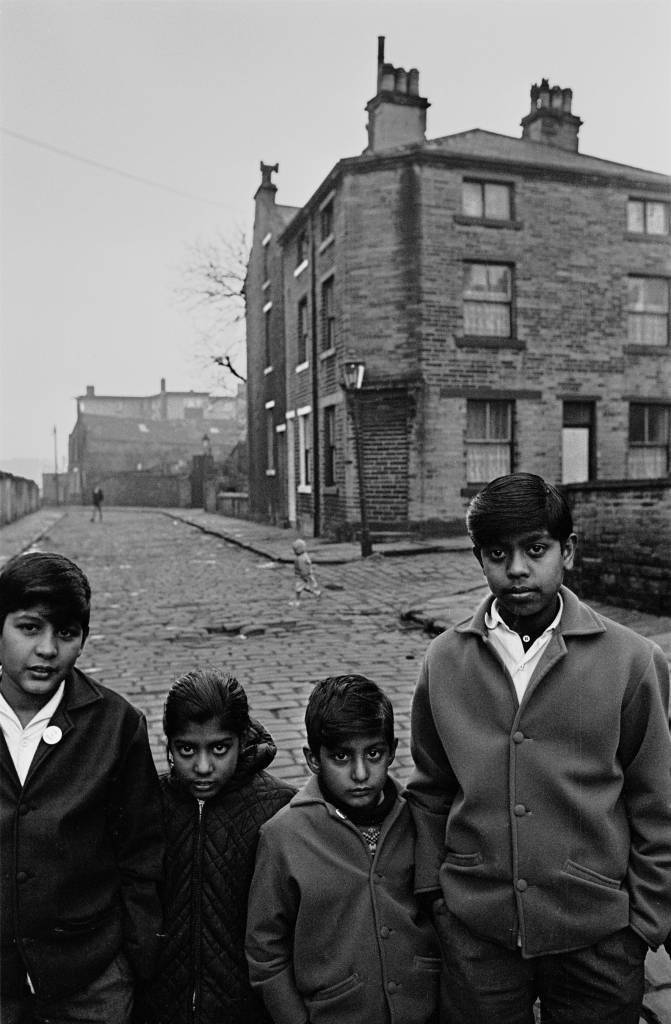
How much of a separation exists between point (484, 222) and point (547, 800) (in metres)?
18.0

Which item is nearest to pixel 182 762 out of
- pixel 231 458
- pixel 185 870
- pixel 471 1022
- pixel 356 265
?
pixel 185 870

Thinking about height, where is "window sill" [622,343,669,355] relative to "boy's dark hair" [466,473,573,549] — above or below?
above

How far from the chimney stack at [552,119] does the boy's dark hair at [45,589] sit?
824 inches

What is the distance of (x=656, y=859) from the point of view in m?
1.94

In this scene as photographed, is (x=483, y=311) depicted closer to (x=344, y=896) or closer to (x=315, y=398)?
(x=315, y=398)

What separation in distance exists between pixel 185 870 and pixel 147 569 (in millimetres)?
13292

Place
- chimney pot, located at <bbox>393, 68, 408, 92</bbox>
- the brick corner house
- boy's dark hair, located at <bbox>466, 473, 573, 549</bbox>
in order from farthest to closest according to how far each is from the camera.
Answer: chimney pot, located at <bbox>393, 68, 408, 92</bbox> < the brick corner house < boy's dark hair, located at <bbox>466, 473, 573, 549</bbox>

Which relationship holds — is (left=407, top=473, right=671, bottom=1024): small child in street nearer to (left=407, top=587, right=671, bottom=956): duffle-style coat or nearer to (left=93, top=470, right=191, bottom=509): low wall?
(left=407, top=587, right=671, bottom=956): duffle-style coat

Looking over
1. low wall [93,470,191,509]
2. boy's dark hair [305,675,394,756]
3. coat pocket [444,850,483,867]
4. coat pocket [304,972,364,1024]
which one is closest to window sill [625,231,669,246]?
boy's dark hair [305,675,394,756]

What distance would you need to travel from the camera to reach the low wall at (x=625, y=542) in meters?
8.15

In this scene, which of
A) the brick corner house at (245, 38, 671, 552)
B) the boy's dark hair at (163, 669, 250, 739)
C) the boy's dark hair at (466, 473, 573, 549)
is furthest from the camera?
the brick corner house at (245, 38, 671, 552)

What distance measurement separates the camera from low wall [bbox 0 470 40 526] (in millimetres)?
28141

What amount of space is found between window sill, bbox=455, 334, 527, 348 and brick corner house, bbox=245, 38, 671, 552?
0.07 ft

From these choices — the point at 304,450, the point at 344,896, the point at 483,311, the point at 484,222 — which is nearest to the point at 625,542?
the point at 344,896
